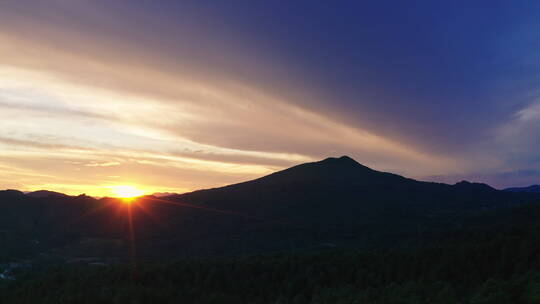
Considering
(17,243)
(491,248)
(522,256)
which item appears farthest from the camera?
(17,243)

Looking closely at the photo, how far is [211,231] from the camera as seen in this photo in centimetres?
19375

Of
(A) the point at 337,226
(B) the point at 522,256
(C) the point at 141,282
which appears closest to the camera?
(B) the point at 522,256

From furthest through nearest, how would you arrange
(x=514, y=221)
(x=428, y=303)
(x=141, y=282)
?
(x=514, y=221) < (x=141, y=282) < (x=428, y=303)

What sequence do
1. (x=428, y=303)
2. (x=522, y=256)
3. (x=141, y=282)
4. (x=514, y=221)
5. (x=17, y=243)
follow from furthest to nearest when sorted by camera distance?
(x=17, y=243) → (x=514, y=221) → (x=141, y=282) → (x=522, y=256) → (x=428, y=303)

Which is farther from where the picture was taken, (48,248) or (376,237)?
(48,248)

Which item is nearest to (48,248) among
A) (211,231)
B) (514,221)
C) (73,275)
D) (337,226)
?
(211,231)

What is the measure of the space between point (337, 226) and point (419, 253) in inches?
4363

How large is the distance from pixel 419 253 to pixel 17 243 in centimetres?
15661

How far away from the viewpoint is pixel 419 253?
261 ft

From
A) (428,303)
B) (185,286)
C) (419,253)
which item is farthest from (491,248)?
(185,286)

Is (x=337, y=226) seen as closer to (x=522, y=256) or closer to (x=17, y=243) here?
(x=522, y=256)

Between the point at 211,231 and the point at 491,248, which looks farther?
the point at 211,231

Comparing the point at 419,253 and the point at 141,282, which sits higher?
the point at 419,253

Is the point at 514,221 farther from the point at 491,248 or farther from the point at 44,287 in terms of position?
the point at 44,287
